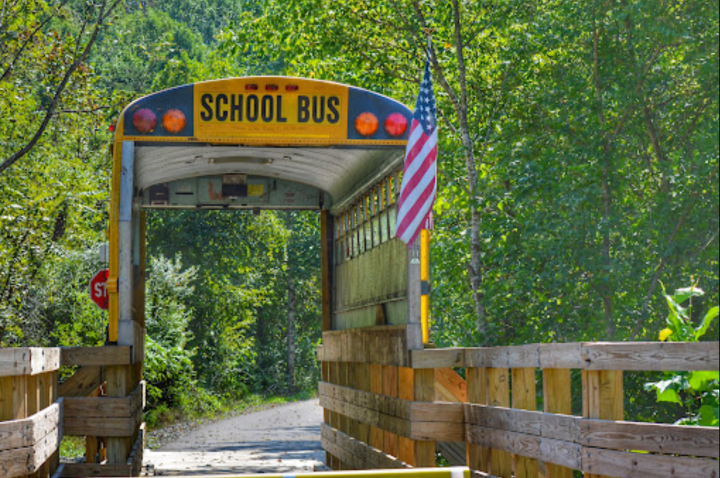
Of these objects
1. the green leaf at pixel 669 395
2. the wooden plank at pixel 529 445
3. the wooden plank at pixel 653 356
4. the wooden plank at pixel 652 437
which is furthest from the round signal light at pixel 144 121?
the green leaf at pixel 669 395

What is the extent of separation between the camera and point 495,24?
17.4 m

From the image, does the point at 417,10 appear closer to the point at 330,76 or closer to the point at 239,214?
the point at 330,76

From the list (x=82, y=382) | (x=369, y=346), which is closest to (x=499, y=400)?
(x=369, y=346)

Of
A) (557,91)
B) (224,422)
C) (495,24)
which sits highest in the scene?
(495,24)

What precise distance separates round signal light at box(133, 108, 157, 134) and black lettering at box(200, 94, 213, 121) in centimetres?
47

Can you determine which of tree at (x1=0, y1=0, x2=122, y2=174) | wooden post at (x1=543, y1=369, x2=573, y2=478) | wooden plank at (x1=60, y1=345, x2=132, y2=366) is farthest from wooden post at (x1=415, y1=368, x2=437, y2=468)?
tree at (x1=0, y1=0, x2=122, y2=174)

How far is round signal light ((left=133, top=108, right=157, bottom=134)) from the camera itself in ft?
32.8

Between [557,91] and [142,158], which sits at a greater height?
[557,91]

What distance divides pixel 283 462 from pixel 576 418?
29.0 ft

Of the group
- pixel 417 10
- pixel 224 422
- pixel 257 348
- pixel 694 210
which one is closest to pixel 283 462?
pixel 694 210

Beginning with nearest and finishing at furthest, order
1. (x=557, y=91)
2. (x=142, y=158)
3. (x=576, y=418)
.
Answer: (x=576, y=418) < (x=142, y=158) < (x=557, y=91)

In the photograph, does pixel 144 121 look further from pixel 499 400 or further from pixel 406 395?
pixel 499 400

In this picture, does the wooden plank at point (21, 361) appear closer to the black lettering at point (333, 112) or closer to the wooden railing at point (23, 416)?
the wooden railing at point (23, 416)

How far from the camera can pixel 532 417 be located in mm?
7211
